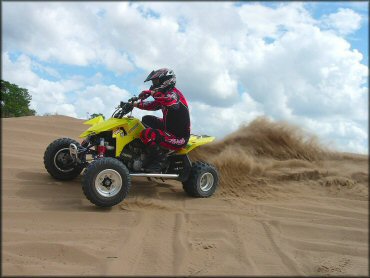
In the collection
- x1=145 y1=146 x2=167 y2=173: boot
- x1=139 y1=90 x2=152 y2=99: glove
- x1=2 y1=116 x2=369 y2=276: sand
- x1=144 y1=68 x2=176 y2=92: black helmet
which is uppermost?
x1=144 y1=68 x2=176 y2=92: black helmet

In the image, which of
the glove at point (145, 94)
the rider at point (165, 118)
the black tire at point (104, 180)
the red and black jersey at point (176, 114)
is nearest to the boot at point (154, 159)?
the rider at point (165, 118)

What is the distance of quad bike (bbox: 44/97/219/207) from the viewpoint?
6.57 m

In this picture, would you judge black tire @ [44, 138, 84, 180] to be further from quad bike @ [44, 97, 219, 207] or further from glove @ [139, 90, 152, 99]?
glove @ [139, 90, 152, 99]

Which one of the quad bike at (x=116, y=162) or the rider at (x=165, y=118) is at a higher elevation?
the rider at (x=165, y=118)

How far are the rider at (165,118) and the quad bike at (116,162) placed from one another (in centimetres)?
15

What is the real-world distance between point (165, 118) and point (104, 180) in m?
1.87

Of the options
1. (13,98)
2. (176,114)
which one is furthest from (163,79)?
(13,98)

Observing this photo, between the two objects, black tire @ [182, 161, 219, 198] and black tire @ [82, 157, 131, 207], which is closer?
black tire @ [82, 157, 131, 207]

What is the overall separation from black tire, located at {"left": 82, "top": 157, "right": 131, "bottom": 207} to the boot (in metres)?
1.15

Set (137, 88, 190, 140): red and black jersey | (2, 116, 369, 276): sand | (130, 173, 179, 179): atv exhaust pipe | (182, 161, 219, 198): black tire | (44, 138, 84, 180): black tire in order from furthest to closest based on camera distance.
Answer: (182, 161, 219, 198): black tire, (137, 88, 190, 140): red and black jersey, (44, 138, 84, 180): black tire, (130, 173, 179, 179): atv exhaust pipe, (2, 116, 369, 276): sand

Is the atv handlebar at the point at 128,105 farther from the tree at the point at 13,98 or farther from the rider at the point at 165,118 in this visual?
the tree at the point at 13,98

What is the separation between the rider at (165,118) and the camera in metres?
7.59

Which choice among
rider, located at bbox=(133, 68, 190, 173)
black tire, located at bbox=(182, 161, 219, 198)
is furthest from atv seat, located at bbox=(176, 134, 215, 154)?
black tire, located at bbox=(182, 161, 219, 198)

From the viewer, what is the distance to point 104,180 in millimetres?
6617
